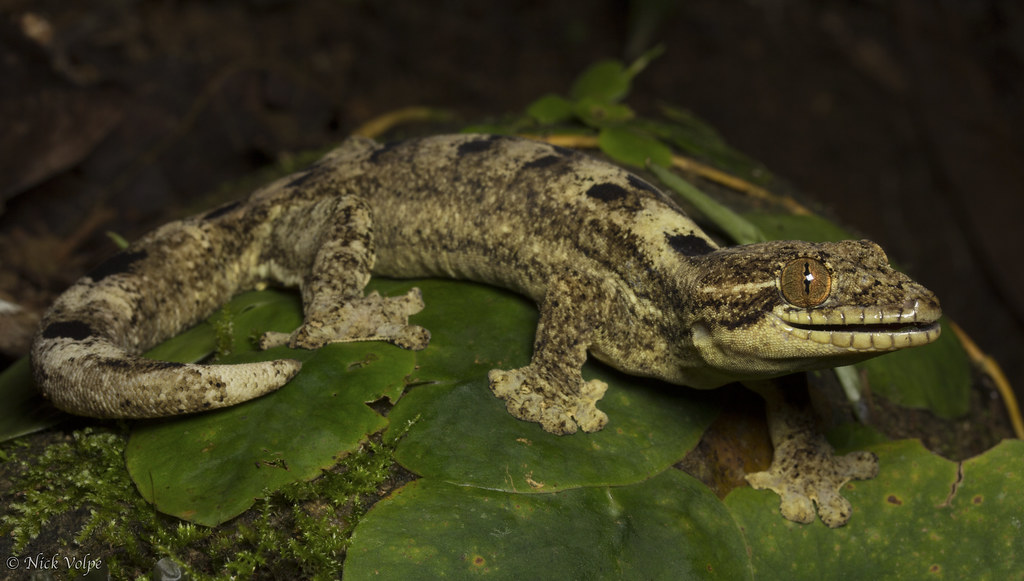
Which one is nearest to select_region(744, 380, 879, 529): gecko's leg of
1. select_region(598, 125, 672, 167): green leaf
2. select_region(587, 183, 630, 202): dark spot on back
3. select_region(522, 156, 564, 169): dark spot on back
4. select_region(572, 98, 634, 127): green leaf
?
select_region(587, 183, 630, 202): dark spot on back

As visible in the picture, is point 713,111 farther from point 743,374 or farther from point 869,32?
point 743,374

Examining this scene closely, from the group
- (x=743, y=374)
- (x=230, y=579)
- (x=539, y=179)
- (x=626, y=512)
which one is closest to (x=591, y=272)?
(x=539, y=179)

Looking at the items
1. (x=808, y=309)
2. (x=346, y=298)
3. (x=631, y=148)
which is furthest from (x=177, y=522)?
(x=631, y=148)

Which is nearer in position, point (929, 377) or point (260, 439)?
point (260, 439)

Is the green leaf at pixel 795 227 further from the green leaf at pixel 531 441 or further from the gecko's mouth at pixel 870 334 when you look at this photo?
the gecko's mouth at pixel 870 334

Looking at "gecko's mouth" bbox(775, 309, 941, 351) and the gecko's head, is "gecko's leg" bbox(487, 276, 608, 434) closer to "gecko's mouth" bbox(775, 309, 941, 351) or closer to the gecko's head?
the gecko's head

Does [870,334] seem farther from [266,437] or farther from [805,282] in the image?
[266,437]
